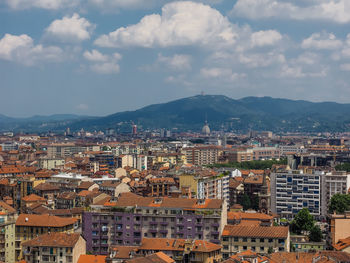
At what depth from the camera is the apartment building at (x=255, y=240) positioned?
51.9m

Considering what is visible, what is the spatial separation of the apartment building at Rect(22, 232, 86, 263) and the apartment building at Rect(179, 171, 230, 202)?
28412 mm

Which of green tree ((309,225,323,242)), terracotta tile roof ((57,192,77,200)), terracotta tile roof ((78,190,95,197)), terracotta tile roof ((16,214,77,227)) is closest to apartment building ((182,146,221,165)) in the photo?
terracotta tile roof ((57,192,77,200))

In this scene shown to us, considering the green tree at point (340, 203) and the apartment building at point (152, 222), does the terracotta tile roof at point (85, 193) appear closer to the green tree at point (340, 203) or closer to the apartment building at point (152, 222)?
the apartment building at point (152, 222)

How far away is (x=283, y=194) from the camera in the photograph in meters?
92.5

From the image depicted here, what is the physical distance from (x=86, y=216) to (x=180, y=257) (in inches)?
476

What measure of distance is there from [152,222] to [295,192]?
4253 cm

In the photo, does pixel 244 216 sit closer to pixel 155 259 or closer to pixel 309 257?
pixel 309 257

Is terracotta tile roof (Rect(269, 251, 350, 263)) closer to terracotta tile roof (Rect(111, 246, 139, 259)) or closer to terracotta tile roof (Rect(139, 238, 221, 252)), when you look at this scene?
terracotta tile roof (Rect(139, 238, 221, 252))

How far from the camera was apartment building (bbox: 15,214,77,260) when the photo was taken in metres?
56.3

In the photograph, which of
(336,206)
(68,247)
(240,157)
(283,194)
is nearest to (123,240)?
(68,247)

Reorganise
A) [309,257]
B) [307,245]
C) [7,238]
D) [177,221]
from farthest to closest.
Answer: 1. [307,245]
2. [7,238]
3. [177,221]
4. [309,257]

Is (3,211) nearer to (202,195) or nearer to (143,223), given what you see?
(143,223)

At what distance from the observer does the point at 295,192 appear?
302ft

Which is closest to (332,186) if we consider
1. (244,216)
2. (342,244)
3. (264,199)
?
→ (264,199)
